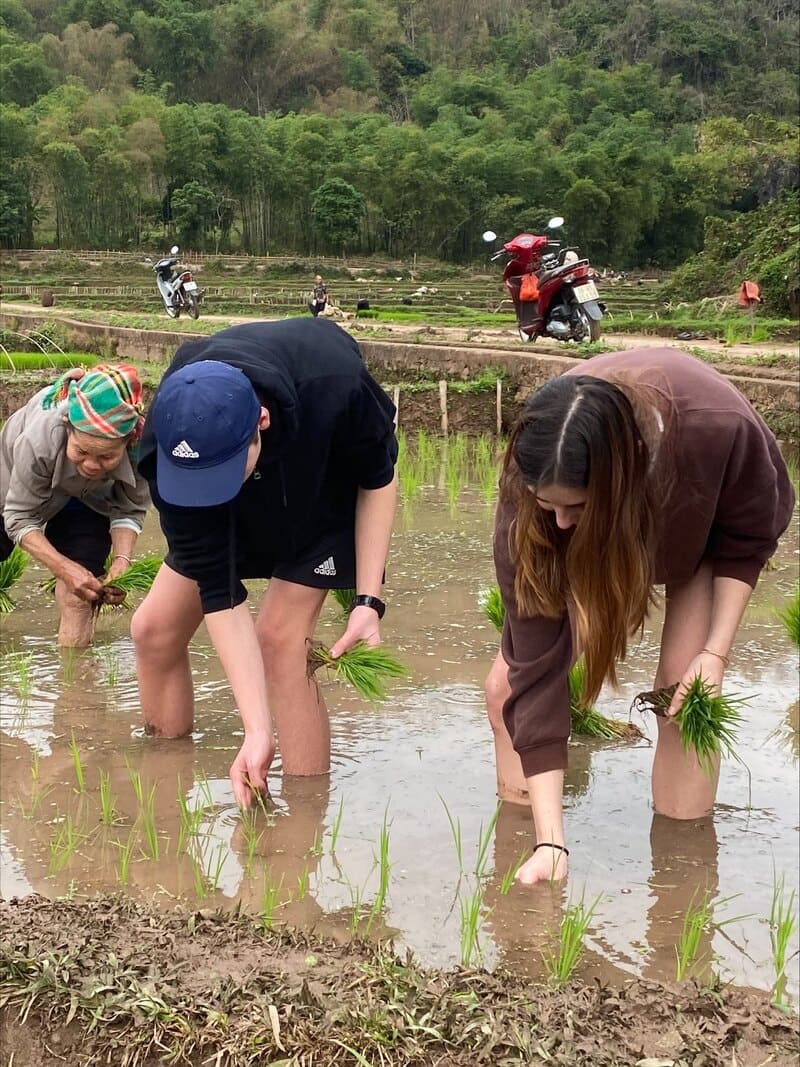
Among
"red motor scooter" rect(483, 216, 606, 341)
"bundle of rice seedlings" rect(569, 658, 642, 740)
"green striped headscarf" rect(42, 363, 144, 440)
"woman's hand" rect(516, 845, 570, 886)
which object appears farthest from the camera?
"red motor scooter" rect(483, 216, 606, 341)

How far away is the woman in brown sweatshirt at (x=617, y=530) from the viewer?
1846mm

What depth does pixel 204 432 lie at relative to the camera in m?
2.03

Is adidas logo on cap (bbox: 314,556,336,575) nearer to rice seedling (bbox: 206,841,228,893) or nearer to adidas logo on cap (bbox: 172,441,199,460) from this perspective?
rice seedling (bbox: 206,841,228,893)

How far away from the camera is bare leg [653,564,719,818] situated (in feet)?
8.13

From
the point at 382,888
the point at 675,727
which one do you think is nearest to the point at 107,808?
the point at 382,888

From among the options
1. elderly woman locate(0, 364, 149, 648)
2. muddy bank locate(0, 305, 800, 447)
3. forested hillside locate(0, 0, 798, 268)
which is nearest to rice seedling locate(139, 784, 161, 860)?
elderly woman locate(0, 364, 149, 648)

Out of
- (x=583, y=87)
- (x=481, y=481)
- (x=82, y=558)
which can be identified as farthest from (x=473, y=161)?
(x=82, y=558)

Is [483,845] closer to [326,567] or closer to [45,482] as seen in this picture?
[326,567]

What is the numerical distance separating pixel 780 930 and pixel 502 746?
0.82 metres

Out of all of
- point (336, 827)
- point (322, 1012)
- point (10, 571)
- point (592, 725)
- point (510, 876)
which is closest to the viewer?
point (322, 1012)

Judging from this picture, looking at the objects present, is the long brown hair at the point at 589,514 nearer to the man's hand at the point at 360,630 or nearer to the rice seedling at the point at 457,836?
the rice seedling at the point at 457,836

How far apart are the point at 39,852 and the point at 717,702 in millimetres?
1391

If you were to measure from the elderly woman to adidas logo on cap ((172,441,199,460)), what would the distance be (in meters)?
1.30

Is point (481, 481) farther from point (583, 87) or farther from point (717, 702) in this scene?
point (583, 87)
